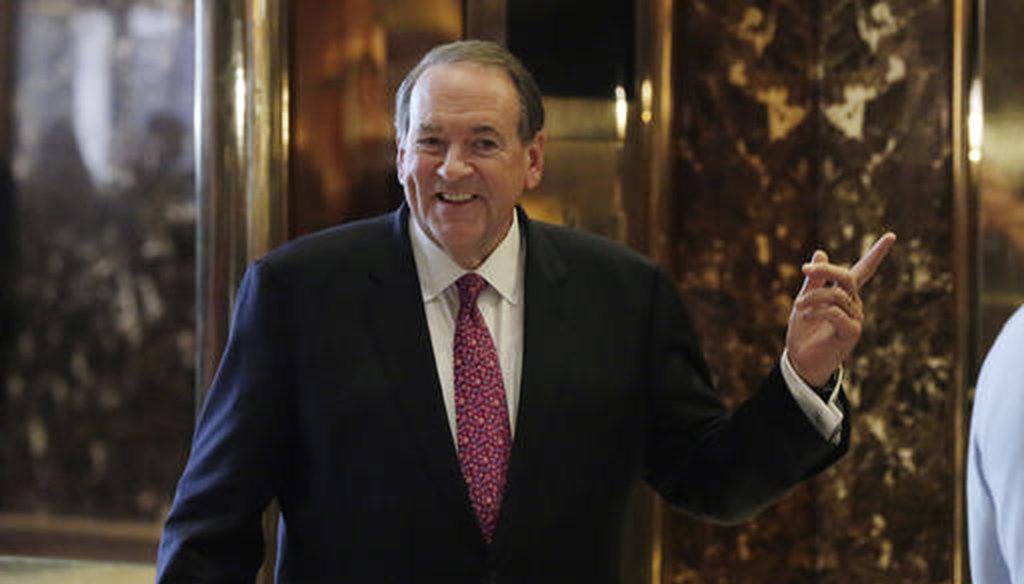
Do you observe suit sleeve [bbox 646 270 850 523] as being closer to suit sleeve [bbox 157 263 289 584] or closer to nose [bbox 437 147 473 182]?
nose [bbox 437 147 473 182]

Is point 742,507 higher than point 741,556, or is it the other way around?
point 742,507

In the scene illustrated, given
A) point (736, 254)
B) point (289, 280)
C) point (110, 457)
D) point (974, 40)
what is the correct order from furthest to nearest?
point (110, 457), point (736, 254), point (974, 40), point (289, 280)

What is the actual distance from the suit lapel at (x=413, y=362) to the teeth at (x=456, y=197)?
0.42 ft

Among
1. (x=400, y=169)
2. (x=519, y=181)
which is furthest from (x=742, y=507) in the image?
(x=400, y=169)

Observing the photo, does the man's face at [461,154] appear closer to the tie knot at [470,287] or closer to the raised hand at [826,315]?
the tie knot at [470,287]

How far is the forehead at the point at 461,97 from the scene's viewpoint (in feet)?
7.01

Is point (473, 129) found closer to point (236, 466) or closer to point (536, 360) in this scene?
point (536, 360)

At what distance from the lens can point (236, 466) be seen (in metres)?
2.06

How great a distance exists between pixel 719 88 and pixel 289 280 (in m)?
1.74

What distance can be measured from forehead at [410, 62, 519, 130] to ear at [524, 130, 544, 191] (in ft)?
0.32

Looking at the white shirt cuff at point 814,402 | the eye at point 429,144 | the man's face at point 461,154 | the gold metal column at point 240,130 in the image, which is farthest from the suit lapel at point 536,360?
the gold metal column at point 240,130

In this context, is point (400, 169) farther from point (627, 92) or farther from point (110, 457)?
point (110, 457)

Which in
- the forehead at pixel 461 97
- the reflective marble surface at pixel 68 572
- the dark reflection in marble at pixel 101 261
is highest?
the forehead at pixel 461 97

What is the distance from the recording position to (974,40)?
3387 mm
